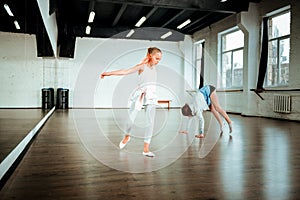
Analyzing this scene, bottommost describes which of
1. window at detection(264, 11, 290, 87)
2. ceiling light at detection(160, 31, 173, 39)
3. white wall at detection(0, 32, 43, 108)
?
white wall at detection(0, 32, 43, 108)

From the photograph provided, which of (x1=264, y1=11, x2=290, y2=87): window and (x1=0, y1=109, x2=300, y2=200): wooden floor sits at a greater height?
(x1=264, y1=11, x2=290, y2=87): window

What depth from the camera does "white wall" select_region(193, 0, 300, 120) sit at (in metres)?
7.68

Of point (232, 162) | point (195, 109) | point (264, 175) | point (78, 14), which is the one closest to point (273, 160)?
point (232, 162)

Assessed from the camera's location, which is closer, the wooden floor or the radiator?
the wooden floor

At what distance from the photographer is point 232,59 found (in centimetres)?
1095

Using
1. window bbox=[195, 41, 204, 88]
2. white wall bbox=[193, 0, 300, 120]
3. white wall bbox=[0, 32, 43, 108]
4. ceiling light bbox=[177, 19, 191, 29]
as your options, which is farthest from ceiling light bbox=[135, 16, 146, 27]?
white wall bbox=[0, 32, 43, 108]

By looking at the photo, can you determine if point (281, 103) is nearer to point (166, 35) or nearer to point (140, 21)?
point (140, 21)

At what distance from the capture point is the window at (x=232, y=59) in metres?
10.5

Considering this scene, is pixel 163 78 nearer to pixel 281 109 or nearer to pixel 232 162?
pixel 281 109

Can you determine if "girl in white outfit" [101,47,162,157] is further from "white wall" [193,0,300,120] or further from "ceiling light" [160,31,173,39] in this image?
"ceiling light" [160,31,173,39]

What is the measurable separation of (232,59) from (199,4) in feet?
10.9

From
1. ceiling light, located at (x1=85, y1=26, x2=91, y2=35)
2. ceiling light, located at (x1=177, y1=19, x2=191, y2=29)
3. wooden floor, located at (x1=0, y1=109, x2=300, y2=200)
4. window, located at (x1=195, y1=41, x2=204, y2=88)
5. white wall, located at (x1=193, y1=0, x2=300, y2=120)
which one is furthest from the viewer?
window, located at (x1=195, y1=41, x2=204, y2=88)

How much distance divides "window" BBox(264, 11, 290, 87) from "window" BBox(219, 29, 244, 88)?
150cm

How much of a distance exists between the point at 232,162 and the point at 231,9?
7.37 meters
